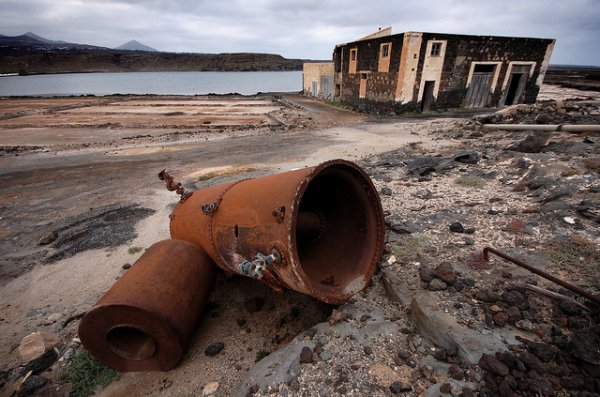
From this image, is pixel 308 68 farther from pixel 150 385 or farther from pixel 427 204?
pixel 150 385

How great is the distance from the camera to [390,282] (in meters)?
3.72

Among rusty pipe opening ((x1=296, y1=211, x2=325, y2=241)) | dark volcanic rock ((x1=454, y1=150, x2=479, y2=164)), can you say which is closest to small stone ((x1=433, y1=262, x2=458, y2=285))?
rusty pipe opening ((x1=296, y1=211, x2=325, y2=241))

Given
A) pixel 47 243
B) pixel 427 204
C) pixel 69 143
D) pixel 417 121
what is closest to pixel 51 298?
pixel 47 243

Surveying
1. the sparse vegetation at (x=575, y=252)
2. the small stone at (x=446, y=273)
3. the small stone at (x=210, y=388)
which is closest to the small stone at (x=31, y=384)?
the small stone at (x=210, y=388)

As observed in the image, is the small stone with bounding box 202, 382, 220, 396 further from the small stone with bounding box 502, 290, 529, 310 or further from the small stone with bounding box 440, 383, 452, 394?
the small stone with bounding box 502, 290, 529, 310

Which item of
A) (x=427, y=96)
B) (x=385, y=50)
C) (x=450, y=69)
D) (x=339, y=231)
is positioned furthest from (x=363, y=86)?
(x=339, y=231)

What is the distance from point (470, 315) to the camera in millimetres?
2988

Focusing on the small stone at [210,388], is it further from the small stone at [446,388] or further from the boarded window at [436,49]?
the boarded window at [436,49]

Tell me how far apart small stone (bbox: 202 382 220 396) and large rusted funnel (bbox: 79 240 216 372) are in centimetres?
45

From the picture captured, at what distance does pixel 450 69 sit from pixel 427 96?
6.88ft

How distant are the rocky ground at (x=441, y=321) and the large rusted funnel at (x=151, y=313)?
1.09 ft

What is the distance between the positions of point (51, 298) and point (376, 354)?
502 cm

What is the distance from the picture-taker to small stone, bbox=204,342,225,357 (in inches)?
140

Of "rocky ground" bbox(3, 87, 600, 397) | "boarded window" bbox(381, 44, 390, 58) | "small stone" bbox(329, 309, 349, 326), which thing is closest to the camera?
"rocky ground" bbox(3, 87, 600, 397)
